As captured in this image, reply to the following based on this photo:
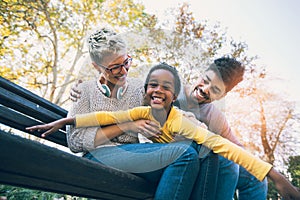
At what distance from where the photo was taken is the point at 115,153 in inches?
54.9

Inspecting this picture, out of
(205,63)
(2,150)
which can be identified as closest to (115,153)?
(2,150)

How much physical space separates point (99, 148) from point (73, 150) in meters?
0.13

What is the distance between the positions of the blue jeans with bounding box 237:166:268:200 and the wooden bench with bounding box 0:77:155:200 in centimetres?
Result: 60

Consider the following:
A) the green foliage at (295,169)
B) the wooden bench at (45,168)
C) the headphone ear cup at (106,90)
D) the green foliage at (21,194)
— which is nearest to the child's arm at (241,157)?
the wooden bench at (45,168)

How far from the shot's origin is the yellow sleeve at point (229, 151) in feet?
4.40

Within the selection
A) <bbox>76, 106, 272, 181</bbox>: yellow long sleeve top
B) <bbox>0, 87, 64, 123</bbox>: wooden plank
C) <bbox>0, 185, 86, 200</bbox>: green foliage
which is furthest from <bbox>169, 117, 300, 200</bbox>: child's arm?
<bbox>0, 185, 86, 200</bbox>: green foliage

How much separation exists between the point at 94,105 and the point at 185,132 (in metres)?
0.47

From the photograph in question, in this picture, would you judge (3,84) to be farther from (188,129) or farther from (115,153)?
(188,129)

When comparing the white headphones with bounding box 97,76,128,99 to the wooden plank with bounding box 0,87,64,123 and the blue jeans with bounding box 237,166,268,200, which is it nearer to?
the wooden plank with bounding box 0,87,64,123

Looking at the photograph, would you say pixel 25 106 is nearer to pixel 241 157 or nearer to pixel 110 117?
pixel 110 117

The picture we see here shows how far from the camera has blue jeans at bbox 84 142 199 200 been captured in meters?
1.25

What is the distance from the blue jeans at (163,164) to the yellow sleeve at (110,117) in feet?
0.47

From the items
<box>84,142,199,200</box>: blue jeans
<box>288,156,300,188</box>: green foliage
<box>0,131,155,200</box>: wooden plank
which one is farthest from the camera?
<box>288,156,300,188</box>: green foliage

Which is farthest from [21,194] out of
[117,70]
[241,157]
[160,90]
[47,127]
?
[241,157]
